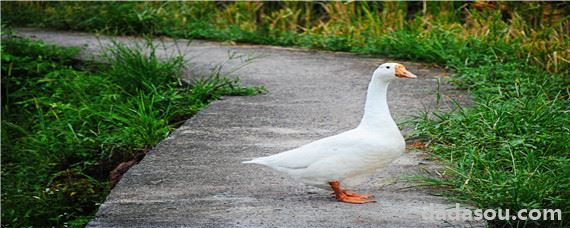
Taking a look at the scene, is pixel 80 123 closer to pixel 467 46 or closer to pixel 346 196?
pixel 346 196

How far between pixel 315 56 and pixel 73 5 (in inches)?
151

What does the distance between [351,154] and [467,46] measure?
499 centimetres

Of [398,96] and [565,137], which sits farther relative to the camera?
[398,96]

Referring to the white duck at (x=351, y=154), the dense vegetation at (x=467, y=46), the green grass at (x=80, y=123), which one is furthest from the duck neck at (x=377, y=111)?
the green grass at (x=80, y=123)

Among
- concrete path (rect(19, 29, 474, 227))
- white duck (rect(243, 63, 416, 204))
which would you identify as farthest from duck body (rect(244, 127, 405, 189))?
concrete path (rect(19, 29, 474, 227))

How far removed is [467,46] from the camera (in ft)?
30.8

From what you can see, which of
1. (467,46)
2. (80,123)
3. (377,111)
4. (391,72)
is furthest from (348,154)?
(467,46)

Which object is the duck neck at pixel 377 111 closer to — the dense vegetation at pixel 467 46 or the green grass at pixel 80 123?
the dense vegetation at pixel 467 46

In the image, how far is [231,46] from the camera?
10883 mm

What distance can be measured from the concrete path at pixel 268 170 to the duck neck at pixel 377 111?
0.37m

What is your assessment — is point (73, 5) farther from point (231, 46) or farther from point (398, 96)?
Result: point (398, 96)

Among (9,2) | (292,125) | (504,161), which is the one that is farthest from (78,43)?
(504,161)

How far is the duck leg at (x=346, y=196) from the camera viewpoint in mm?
4812

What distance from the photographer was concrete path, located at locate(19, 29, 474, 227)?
4676 mm
